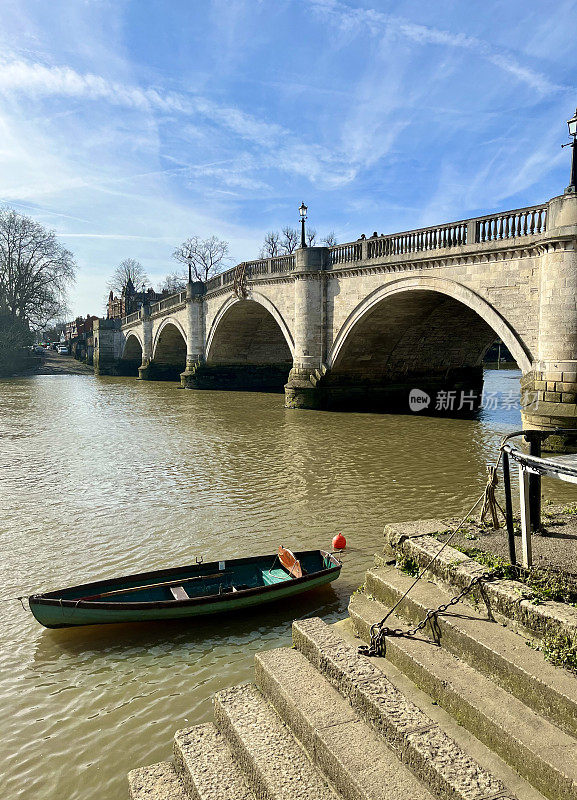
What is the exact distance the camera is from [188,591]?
5.49m

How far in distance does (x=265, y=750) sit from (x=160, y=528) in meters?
5.11

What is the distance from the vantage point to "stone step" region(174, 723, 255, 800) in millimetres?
2852

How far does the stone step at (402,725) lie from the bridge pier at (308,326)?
1720 centimetres

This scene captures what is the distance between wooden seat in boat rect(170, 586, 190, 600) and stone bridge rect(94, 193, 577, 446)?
9.07 meters

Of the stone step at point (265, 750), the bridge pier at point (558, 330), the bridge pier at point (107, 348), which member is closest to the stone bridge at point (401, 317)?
the bridge pier at point (558, 330)

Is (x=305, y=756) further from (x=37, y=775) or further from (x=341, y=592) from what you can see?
(x=341, y=592)

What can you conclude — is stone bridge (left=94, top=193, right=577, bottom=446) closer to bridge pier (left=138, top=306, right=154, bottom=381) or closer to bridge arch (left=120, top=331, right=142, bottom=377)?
bridge pier (left=138, top=306, right=154, bottom=381)

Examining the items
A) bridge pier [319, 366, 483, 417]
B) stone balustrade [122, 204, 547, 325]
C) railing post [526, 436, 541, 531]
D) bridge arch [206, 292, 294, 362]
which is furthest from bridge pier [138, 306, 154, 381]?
railing post [526, 436, 541, 531]

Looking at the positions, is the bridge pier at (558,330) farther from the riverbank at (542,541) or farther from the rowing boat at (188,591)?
the rowing boat at (188,591)

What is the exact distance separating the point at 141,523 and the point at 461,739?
5.99 m

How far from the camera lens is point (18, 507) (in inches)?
348

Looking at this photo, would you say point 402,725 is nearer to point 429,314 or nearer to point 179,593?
point 179,593

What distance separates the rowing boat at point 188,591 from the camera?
489cm

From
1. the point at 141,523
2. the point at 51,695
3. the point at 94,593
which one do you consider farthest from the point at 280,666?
the point at 141,523
